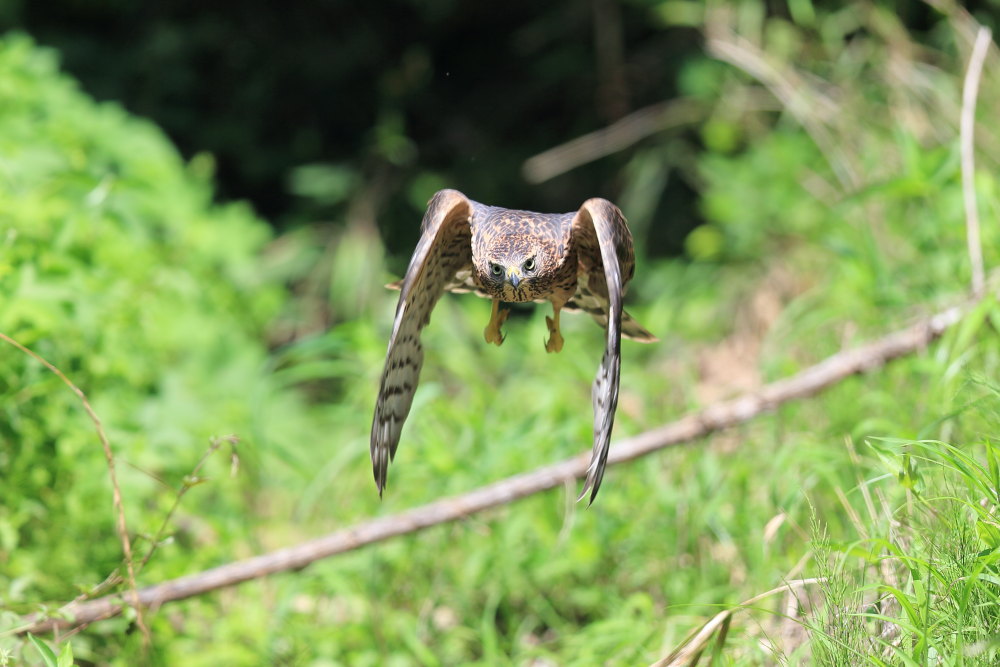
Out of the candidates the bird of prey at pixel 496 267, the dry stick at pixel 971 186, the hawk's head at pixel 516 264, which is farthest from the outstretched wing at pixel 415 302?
the dry stick at pixel 971 186

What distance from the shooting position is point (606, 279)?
1.79 metres

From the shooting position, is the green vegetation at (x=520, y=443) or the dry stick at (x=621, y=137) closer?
the green vegetation at (x=520, y=443)

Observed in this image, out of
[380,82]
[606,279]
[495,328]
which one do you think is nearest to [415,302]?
[495,328]

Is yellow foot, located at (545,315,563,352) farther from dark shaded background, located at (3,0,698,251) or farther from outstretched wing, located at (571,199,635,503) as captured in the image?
dark shaded background, located at (3,0,698,251)

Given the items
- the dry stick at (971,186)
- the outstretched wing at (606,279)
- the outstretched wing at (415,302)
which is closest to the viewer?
the outstretched wing at (606,279)

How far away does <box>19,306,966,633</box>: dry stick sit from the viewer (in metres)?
2.83

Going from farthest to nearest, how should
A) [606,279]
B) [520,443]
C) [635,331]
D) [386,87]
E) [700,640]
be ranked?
[386,87]
[520,443]
[635,331]
[700,640]
[606,279]

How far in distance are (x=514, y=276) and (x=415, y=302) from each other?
230 millimetres

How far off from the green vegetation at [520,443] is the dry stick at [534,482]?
4.5 inches

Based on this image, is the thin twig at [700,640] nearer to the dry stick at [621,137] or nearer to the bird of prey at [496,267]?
the bird of prey at [496,267]

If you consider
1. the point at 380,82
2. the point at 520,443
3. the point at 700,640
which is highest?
the point at 380,82

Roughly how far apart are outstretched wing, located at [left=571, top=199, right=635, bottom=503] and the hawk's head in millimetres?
94

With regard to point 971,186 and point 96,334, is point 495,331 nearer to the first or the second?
point 96,334

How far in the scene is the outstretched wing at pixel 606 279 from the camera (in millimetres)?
1649
